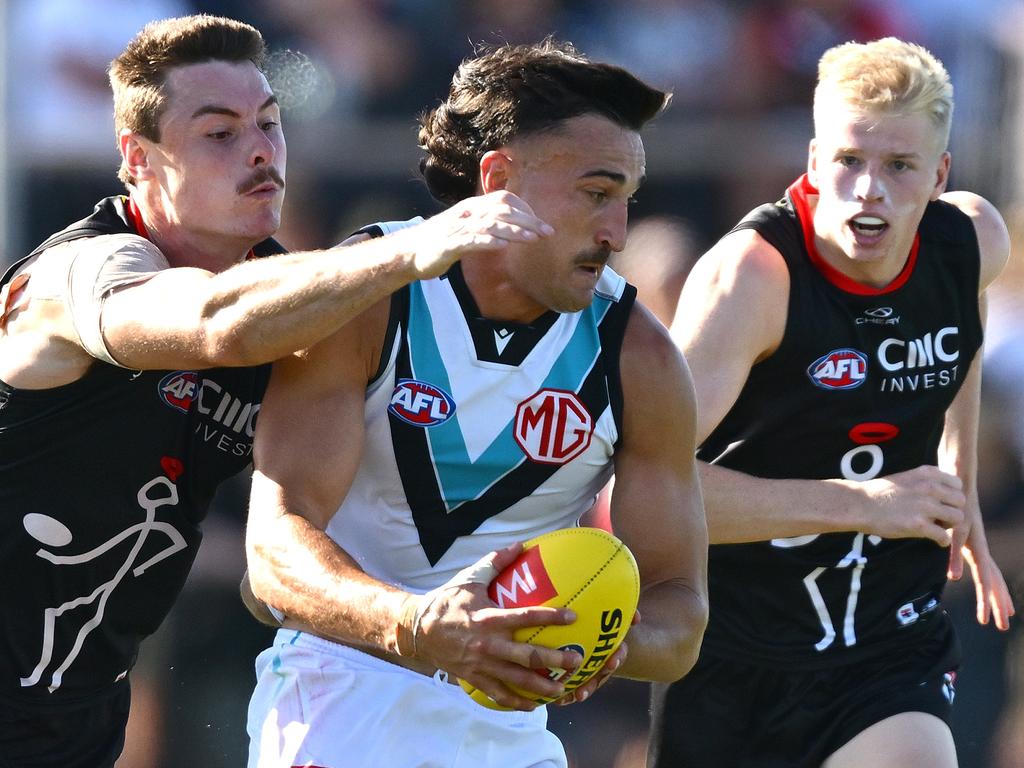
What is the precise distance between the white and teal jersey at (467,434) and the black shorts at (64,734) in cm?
111

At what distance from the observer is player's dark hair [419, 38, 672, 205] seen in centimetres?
396

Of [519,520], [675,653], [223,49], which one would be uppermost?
[223,49]

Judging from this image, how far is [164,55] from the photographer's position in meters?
4.59

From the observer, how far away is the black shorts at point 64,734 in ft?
14.5

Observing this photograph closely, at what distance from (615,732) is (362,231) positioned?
3.81 metres

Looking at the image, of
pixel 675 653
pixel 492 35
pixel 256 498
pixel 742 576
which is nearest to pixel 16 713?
pixel 256 498

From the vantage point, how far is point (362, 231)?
385cm

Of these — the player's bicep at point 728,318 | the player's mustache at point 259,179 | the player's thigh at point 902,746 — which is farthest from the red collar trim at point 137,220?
the player's thigh at point 902,746

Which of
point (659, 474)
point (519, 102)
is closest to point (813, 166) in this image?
point (519, 102)

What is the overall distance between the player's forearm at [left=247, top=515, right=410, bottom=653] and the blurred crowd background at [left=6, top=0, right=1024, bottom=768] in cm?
343

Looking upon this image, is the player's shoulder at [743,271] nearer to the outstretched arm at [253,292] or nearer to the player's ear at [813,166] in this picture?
the player's ear at [813,166]

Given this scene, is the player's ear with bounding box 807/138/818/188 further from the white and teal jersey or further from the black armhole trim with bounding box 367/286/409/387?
the black armhole trim with bounding box 367/286/409/387

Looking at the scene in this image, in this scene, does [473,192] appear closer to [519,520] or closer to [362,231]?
[362,231]

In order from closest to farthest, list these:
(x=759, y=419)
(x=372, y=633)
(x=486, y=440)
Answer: (x=372, y=633)
(x=486, y=440)
(x=759, y=419)
